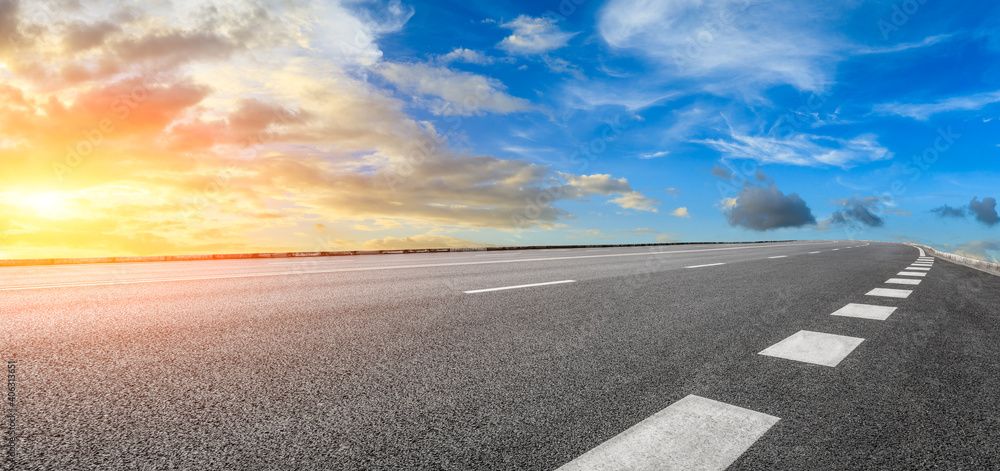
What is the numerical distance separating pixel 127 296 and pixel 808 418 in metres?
7.69

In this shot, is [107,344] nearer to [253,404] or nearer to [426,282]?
[253,404]

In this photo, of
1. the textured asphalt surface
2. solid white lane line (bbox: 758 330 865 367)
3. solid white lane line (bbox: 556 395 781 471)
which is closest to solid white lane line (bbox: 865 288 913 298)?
the textured asphalt surface

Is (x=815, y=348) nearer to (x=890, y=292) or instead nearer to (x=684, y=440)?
(x=684, y=440)

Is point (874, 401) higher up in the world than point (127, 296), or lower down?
lower down

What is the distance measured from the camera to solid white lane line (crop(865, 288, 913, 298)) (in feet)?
22.7

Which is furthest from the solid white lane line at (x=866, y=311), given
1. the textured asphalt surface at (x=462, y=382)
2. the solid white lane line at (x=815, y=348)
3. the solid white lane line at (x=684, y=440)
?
the solid white lane line at (x=684, y=440)

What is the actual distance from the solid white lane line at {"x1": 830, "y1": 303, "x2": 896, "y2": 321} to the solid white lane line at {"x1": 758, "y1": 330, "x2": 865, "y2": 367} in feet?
4.47

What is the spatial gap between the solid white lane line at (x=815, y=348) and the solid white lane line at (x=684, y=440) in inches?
53.6

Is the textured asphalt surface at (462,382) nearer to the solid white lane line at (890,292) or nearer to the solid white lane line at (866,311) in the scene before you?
the solid white lane line at (866,311)

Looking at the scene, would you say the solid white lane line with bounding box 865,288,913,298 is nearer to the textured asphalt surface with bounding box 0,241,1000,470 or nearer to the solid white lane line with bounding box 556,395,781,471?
the textured asphalt surface with bounding box 0,241,1000,470

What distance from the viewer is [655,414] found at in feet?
7.72

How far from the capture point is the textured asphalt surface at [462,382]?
1.98 meters

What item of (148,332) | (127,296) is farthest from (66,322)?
(127,296)

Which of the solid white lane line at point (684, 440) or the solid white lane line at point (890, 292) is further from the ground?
the solid white lane line at point (890, 292)
